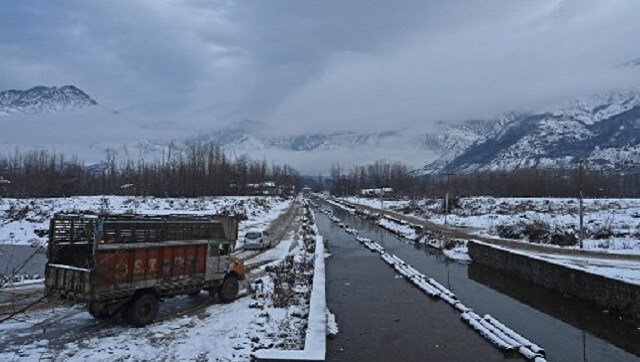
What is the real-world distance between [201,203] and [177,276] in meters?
67.5

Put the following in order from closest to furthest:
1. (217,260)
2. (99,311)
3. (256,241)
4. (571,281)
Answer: (99,311)
(217,260)
(571,281)
(256,241)

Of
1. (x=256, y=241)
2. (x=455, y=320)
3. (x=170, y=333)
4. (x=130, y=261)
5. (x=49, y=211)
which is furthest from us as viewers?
(x=49, y=211)

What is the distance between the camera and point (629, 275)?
23250 millimetres

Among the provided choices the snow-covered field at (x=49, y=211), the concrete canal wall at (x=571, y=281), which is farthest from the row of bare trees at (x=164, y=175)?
the concrete canal wall at (x=571, y=281)

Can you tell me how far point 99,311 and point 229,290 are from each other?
5071 millimetres

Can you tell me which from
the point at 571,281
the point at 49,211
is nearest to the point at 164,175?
the point at 49,211

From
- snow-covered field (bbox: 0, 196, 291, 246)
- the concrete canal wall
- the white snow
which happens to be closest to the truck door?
the white snow

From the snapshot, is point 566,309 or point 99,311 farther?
point 566,309

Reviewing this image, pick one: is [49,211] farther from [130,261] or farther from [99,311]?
[130,261]

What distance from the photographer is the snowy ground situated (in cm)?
1301

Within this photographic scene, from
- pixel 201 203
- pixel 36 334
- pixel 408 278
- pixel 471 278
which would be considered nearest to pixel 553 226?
pixel 471 278

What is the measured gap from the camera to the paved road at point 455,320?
15.2 metres

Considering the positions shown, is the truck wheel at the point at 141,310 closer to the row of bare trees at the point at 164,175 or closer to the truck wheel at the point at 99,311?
the truck wheel at the point at 99,311

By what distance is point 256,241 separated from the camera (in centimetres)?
3647
